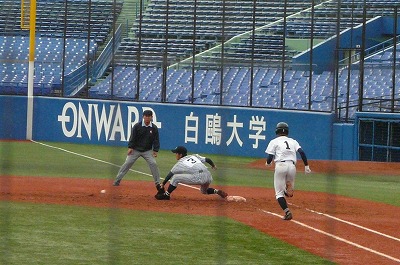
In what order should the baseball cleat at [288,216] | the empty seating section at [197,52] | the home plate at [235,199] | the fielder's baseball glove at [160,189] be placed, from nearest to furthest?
the baseball cleat at [288,216] → the fielder's baseball glove at [160,189] → the home plate at [235,199] → the empty seating section at [197,52]

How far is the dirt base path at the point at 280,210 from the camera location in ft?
35.5

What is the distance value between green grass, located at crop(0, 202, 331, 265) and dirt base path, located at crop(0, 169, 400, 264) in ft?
1.54

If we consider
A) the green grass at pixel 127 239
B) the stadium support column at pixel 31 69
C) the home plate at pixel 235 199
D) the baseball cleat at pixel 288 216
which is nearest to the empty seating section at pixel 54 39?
the stadium support column at pixel 31 69

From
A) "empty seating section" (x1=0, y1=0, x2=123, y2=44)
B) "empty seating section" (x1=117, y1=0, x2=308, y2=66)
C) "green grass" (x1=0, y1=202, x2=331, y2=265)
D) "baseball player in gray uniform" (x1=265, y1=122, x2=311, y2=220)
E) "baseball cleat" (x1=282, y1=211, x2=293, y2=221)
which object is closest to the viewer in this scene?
"green grass" (x1=0, y1=202, x2=331, y2=265)

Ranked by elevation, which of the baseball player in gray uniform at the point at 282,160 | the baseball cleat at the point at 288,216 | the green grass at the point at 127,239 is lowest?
the green grass at the point at 127,239

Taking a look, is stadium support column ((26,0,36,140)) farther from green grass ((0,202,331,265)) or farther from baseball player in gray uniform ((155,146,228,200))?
green grass ((0,202,331,265))

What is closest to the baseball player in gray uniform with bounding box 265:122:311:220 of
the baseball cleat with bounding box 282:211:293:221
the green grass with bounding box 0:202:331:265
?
the baseball cleat with bounding box 282:211:293:221

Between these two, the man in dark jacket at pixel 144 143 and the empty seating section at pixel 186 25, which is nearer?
the man in dark jacket at pixel 144 143

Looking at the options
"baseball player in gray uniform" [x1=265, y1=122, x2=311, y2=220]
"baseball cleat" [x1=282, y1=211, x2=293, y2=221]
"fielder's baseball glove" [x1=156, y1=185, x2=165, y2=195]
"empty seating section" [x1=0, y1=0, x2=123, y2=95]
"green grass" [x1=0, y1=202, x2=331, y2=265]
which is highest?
"empty seating section" [x1=0, y1=0, x2=123, y2=95]

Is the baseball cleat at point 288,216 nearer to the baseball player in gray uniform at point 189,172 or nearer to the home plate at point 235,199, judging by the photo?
the baseball player in gray uniform at point 189,172

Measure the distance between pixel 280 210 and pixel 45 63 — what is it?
15699 millimetres

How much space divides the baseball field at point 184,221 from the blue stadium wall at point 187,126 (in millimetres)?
3509

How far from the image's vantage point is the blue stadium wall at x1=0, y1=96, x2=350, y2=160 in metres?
23.5

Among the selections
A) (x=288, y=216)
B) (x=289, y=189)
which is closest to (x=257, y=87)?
(x=288, y=216)
